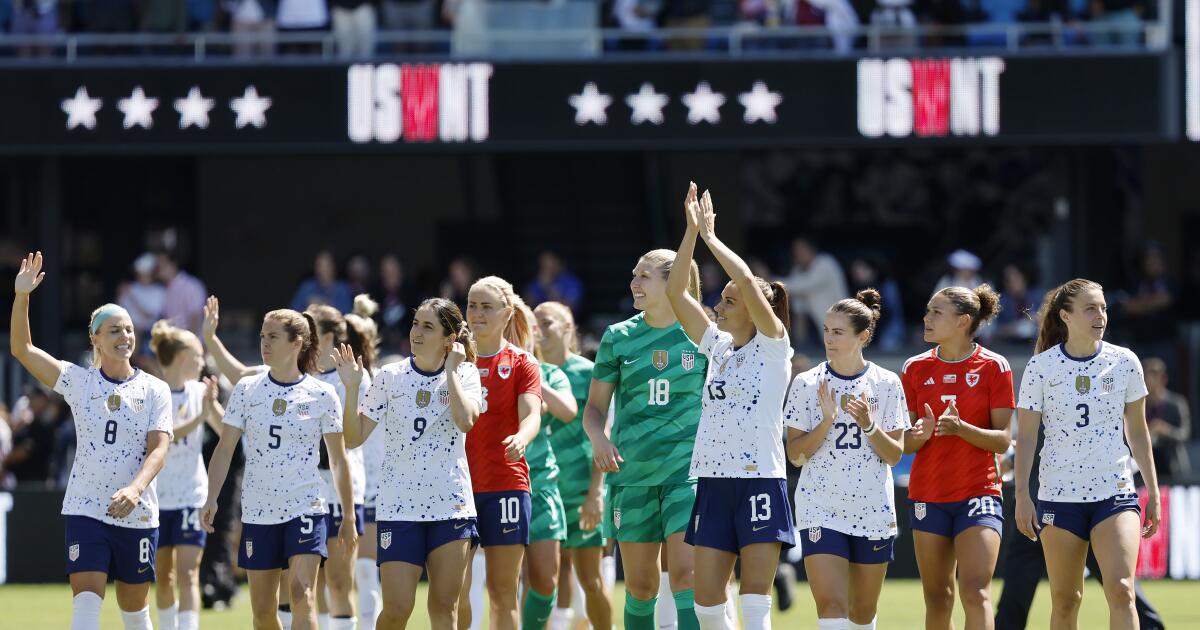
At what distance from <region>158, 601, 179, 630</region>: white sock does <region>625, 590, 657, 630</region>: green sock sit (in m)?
2.91

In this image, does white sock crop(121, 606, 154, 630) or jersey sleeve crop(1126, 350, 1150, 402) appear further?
white sock crop(121, 606, 154, 630)

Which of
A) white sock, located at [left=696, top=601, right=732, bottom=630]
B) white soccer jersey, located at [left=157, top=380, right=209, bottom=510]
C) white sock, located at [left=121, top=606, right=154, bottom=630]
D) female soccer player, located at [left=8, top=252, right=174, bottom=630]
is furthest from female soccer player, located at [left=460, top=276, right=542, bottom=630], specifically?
white soccer jersey, located at [left=157, top=380, right=209, bottom=510]

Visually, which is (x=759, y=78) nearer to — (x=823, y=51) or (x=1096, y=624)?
(x=823, y=51)

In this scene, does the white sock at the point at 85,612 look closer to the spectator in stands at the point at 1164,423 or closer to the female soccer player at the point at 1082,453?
the female soccer player at the point at 1082,453

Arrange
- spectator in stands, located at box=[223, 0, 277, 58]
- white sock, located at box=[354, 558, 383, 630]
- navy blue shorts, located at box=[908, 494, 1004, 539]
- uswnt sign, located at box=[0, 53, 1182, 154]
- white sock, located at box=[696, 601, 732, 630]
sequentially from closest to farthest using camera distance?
white sock, located at box=[696, 601, 732, 630]
navy blue shorts, located at box=[908, 494, 1004, 539]
white sock, located at box=[354, 558, 383, 630]
uswnt sign, located at box=[0, 53, 1182, 154]
spectator in stands, located at box=[223, 0, 277, 58]

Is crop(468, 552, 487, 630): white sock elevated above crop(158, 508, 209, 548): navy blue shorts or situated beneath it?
situated beneath

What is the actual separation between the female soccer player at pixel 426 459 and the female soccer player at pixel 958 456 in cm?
215

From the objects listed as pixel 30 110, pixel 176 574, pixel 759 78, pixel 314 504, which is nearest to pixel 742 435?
pixel 314 504

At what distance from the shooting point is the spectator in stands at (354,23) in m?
18.8

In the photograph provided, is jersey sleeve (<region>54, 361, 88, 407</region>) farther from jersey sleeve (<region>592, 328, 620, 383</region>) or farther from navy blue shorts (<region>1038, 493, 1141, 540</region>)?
navy blue shorts (<region>1038, 493, 1141, 540</region>)

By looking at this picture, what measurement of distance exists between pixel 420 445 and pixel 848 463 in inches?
77.9

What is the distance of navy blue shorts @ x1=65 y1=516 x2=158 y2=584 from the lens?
8.78 m

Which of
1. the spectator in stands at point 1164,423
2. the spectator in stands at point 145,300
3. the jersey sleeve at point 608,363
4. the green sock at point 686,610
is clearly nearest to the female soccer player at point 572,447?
the jersey sleeve at point 608,363

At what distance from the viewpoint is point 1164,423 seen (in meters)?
16.8
